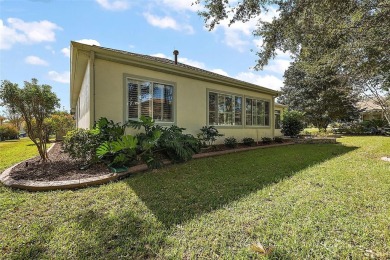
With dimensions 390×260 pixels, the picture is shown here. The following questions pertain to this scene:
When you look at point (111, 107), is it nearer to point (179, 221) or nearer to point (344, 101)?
point (179, 221)

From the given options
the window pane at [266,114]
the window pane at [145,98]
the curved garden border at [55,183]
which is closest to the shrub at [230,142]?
the window pane at [266,114]

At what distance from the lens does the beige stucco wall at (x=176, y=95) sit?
6488mm

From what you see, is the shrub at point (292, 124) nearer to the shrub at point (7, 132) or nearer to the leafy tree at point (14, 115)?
the leafy tree at point (14, 115)

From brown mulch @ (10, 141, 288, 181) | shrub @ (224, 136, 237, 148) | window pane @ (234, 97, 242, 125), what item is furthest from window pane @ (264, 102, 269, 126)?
brown mulch @ (10, 141, 288, 181)

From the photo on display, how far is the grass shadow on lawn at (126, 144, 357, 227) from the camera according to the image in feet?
10.6

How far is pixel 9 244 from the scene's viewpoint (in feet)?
7.77

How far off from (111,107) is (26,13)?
4.25m

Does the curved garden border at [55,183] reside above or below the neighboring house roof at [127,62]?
below

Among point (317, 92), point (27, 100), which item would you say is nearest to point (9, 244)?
point (27, 100)

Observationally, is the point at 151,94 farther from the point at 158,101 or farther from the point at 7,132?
the point at 7,132

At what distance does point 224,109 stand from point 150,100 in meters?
4.14

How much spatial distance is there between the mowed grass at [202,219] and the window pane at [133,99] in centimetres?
304

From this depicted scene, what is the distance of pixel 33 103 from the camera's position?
18.7ft

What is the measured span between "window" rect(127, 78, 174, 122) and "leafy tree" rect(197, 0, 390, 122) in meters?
3.01
